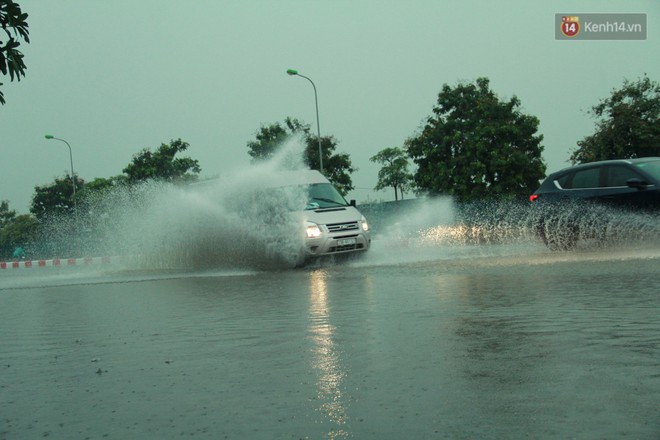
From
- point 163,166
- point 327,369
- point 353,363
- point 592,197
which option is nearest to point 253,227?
point 592,197

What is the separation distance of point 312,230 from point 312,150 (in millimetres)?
40930

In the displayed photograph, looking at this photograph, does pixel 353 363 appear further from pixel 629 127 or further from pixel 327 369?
pixel 629 127

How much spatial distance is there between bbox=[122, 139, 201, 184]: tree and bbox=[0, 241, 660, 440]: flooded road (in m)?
51.9

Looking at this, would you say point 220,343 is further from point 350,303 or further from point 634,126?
point 634,126

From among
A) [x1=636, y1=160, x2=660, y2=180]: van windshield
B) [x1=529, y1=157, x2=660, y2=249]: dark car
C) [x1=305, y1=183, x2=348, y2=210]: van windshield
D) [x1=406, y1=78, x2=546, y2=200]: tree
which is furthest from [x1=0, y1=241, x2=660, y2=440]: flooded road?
[x1=406, y1=78, x2=546, y2=200]: tree

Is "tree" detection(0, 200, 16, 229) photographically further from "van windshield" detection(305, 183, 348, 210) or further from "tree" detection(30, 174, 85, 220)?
"van windshield" detection(305, 183, 348, 210)

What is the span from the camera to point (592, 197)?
15.2 m

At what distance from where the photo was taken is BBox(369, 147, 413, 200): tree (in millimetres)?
115438

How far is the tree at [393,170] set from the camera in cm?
11544

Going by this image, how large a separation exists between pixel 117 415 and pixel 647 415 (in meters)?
2.99

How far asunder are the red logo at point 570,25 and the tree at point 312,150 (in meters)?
34.5

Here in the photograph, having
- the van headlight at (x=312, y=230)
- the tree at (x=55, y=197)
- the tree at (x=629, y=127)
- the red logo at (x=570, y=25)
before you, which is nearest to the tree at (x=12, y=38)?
the van headlight at (x=312, y=230)

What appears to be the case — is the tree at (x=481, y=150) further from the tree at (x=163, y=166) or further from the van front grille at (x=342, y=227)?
the van front grille at (x=342, y=227)

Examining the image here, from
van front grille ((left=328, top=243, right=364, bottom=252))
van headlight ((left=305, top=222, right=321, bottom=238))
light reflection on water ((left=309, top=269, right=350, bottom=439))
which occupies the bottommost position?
light reflection on water ((left=309, top=269, right=350, bottom=439))
